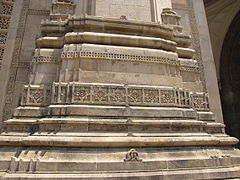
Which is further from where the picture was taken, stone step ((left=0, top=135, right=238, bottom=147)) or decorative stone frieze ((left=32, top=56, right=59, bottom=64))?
decorative stone frieze ((left=32, top=56, right=59, bottom=64))

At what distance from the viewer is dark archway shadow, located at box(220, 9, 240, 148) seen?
11.4m

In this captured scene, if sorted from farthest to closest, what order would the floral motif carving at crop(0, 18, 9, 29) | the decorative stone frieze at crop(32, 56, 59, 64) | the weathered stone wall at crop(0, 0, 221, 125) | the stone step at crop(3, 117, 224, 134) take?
the floral motif carving at crop(0, 18, 9, 29)
the weathered stone wall at crop(0, 0, 221, 125)
the decorative stone frieze at crop(32, 56, 59, 64)
the stone step at crop(3, 117, 224, 134)

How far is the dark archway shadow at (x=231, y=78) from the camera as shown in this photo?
1138 cm

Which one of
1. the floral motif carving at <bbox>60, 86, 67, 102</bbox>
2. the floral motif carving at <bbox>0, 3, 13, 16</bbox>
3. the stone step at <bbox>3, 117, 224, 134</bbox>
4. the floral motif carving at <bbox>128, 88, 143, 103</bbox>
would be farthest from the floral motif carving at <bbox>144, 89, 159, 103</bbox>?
the floral motif carving at <bbox>0, 3, 13, 16</bbox>

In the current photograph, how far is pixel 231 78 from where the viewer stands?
1225 cm

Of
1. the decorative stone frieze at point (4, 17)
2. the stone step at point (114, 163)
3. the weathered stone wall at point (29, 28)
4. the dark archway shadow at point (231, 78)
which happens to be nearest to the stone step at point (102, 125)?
the stone step at point (114, 163)

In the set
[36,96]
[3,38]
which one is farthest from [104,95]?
[3,38]

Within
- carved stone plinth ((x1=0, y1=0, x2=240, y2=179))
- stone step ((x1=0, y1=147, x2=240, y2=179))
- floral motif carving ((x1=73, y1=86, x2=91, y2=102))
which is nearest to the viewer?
stone step ((x1=0, y1=147, x2=240, y2=179))

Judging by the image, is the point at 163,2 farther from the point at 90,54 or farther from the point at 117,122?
the point at 117,122

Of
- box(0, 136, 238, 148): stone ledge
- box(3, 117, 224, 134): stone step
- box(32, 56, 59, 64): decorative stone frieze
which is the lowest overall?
box(0, 136, 238, 148): stone ledge

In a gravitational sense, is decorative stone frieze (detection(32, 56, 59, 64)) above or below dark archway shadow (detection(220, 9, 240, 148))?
below

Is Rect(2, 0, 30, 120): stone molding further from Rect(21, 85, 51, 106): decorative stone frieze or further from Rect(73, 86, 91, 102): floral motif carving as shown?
Rect(73, 86, 91, 102): floral motif carving

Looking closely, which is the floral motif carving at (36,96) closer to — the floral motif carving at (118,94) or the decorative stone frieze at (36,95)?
the decorative stone frieze at (36,95)

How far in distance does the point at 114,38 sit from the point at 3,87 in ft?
12.4
